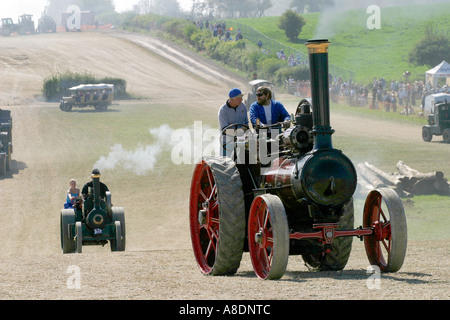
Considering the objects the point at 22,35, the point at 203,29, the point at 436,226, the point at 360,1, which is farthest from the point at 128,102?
the point at 22,35

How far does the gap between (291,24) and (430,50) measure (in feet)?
50.4

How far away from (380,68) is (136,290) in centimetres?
5292

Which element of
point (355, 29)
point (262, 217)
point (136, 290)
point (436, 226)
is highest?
point (355, 29)

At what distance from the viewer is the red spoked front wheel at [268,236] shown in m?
7.34

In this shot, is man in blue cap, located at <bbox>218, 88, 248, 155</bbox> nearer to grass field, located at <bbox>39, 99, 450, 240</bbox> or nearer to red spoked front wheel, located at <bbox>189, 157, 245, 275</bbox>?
red spoked front wheel, located at <bbox>189, 157, 245, 275</bbox>

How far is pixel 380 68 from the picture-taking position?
58.3 meters

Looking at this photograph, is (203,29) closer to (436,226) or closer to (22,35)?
(22,35)

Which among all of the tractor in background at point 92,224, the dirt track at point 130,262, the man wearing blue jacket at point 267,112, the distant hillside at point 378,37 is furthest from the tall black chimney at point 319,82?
the distant hillside at point 378,37

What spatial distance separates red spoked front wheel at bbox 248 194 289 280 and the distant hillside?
41.6 meters

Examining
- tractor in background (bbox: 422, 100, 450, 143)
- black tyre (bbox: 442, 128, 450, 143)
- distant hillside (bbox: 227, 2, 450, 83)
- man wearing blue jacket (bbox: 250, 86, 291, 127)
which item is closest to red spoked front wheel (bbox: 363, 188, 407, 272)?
man wearing blue jacket (bbox: 250, 86, 291, 127)

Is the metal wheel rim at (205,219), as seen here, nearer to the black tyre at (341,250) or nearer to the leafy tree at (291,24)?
the black tyre at (341,250)

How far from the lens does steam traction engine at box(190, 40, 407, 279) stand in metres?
7.56

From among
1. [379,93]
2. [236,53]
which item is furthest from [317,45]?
[236,53]

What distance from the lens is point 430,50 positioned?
186ft
